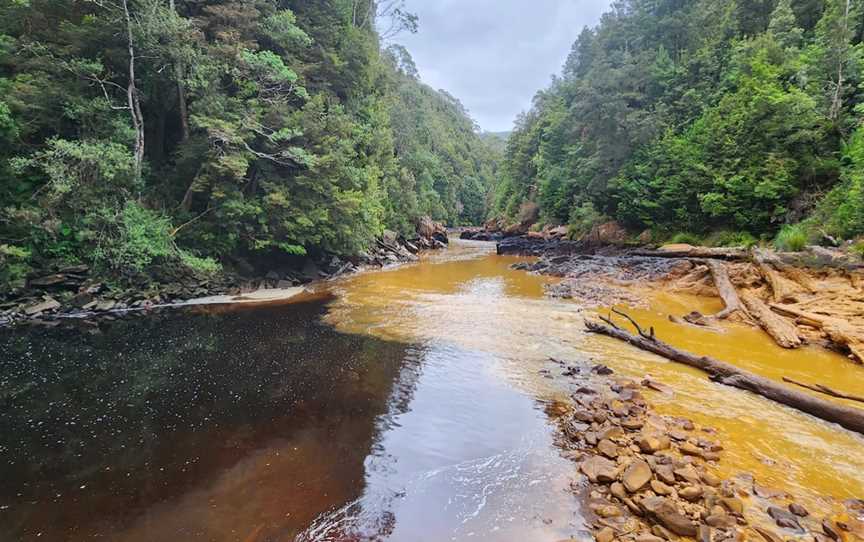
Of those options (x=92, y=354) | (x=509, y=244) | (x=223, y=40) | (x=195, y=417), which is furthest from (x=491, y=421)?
(x=509, y=244)

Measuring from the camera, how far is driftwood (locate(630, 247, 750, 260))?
50.3ft

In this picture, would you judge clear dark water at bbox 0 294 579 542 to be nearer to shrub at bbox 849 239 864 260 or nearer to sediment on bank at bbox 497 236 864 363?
sediment on bank at bbox 497 236 864 363

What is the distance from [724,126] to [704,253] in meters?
7.27

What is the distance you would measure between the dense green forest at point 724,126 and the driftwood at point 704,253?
4.71 feet

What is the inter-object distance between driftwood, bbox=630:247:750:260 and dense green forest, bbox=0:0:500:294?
1565cm

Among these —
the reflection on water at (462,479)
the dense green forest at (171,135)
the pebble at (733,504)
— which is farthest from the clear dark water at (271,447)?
the dense green forest at (171,135)

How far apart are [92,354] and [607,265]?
21360 millimetres

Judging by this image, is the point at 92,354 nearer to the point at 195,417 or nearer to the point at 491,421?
the point at 195,417

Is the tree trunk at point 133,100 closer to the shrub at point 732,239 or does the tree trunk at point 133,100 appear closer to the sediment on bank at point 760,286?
the sediment on bank at point 760,286

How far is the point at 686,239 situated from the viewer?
21266mm

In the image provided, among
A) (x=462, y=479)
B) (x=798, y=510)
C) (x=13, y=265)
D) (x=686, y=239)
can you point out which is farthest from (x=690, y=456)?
(x=686, y=239)

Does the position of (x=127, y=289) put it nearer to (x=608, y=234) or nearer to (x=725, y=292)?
(x=725, y=292)

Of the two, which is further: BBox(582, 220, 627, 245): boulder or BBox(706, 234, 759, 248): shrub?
BBox(582, 220, 627, 245): boulder

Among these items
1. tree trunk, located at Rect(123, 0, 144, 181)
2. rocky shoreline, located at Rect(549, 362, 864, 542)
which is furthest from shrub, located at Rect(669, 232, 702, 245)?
tree trunk, located at Rect(123, 0, 144, 181)
